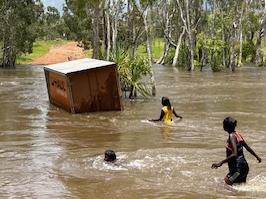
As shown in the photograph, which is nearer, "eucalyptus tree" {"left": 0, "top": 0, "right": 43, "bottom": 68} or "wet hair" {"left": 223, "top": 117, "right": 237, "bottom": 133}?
"wet hair" {"left": 223, "top": 117, "right": 237, "bottom": 133}

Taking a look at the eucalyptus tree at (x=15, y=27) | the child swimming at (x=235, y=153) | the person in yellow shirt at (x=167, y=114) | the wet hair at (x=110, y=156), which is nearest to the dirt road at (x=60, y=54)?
the eucalyptus tree at (x=15, y=27)

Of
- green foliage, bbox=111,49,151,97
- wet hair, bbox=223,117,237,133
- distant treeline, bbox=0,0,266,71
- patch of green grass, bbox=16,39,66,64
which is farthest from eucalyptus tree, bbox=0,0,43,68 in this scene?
wet hair, bbox=223,117,237,133

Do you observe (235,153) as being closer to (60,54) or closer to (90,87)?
(90,87)

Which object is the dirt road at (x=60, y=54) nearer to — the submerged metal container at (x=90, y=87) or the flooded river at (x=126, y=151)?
the submerged metal container at (x=90, y=87)

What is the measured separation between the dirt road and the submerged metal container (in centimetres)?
4340

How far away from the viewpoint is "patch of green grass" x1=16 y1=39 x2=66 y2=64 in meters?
69.7

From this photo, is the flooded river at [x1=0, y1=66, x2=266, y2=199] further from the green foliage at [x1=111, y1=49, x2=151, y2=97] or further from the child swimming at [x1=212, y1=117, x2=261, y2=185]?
the green foliage at [x1=111, y1=49, x2=151, y2=97]

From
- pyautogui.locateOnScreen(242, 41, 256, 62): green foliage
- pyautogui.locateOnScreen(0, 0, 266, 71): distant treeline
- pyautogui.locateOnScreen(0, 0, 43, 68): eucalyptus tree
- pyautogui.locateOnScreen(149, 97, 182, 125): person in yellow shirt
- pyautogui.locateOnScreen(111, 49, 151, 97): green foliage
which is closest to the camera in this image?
pyautogui.locateOnScreen(149, 97, 182, 125): person in yellow shirt

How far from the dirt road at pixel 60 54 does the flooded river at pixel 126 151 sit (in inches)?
1742

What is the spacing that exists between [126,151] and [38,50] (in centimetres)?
6902

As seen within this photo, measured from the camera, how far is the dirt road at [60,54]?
215 feet

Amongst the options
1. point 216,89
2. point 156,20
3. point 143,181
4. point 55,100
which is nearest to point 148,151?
point 143,181

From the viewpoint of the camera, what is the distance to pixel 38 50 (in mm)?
79188

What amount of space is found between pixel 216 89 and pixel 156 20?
42.4 metres
